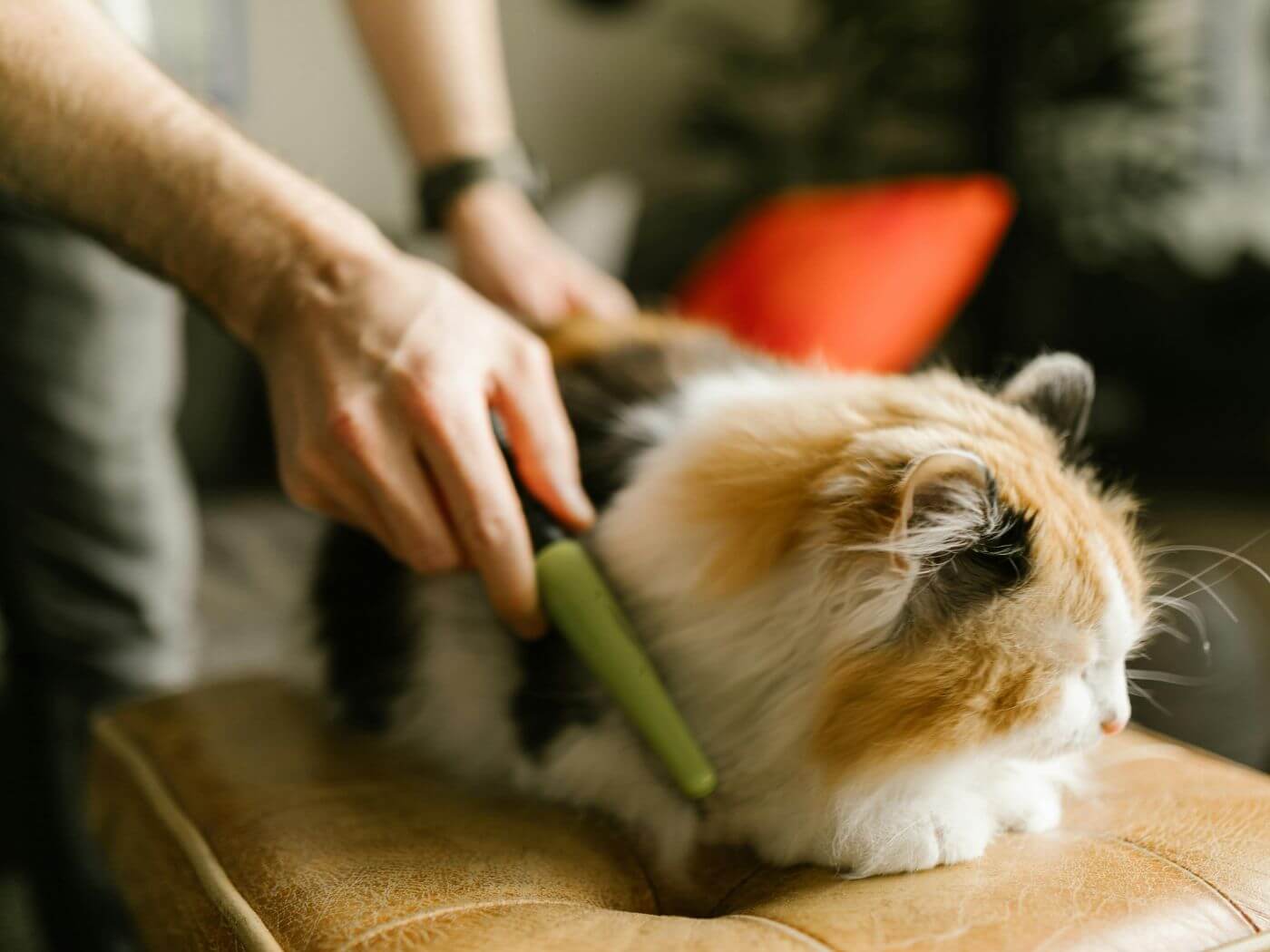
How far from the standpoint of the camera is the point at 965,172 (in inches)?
108

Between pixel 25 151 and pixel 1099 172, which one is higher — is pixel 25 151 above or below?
above

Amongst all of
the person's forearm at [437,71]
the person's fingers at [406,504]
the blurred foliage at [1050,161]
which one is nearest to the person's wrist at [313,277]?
the person's fingers at [406,504]

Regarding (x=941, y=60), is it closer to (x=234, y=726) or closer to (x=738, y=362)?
(x=738, y=362)

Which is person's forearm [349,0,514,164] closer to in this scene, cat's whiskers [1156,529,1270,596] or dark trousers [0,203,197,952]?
dark trousers [0,203,197,952]

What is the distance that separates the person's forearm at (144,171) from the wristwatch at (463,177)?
1.44 feet

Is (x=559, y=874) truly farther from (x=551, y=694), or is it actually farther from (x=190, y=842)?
(x=190, y=842)

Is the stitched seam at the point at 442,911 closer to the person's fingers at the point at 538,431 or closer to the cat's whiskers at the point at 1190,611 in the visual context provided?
the person's fingers at the point at 538,431

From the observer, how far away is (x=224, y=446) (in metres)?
2.38

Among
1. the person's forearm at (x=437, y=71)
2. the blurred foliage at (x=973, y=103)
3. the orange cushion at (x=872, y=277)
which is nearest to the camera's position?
the person's forearm at (x=437, y=71)

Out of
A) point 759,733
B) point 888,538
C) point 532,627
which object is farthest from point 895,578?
point 532,627

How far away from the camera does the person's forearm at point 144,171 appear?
2.48ft

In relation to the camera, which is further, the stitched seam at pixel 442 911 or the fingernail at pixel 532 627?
the fingernail at pixel 532 627

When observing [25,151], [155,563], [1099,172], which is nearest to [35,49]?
[25,151]

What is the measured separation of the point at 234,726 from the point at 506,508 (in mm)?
396
